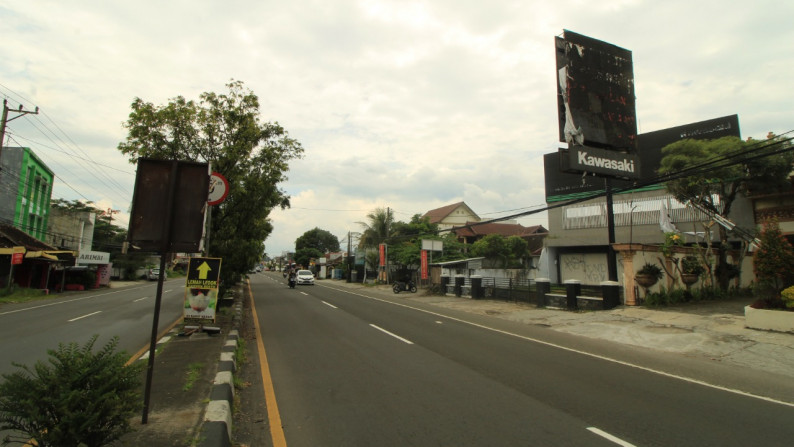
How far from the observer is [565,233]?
31938 millimetres

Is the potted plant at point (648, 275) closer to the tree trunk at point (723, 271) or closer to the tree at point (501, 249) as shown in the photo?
the tree trunk at point (723, 271)

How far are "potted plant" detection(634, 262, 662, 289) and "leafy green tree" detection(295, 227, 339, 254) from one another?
86.4 meters

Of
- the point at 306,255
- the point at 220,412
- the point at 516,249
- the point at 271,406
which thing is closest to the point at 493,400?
the point at 271,406

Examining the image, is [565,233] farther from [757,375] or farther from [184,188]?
[184,188]

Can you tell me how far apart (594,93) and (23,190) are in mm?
39252

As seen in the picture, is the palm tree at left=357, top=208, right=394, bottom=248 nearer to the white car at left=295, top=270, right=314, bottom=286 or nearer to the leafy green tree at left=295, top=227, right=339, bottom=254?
the white car at left=295, top=270, right=314, bottom=286

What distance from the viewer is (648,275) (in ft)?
50.5

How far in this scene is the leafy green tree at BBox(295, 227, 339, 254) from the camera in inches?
3868

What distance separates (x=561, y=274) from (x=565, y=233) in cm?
364

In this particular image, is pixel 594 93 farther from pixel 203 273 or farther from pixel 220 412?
pixel 220 412

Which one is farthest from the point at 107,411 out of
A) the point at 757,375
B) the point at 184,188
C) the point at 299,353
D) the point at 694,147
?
the point at 694,147

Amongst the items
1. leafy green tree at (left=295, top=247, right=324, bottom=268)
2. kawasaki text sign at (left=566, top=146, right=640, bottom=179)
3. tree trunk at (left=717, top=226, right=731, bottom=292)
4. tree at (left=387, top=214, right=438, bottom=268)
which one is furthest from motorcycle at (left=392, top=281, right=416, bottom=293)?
leafy green tree at (left=295, top=247, right=324, bottom=268)

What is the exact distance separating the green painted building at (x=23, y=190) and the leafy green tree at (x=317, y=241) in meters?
63.2

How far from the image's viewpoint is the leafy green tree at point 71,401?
9.27ft
